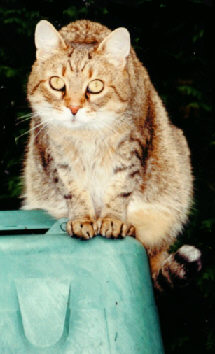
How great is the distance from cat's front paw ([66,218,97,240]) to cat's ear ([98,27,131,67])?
1.55 feet

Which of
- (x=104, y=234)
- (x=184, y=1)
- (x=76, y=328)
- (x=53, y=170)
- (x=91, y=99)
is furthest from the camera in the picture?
(x=184, y=1)

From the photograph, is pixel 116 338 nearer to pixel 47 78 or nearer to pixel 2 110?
pixel 47 78

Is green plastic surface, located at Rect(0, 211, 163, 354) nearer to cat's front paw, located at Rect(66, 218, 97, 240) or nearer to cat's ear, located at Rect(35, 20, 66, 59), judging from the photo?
cat's front paw, located at Rect(66, 218, 97, 240)

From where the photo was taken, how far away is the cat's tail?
146 cm

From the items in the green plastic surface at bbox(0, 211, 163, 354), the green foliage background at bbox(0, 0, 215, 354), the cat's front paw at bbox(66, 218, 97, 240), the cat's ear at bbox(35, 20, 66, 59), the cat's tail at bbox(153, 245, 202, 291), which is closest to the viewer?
the green plastic surface at bbox(0, 211, 163, 354)

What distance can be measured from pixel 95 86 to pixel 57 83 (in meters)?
0.11

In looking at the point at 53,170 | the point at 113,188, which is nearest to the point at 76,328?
the point at 113,188

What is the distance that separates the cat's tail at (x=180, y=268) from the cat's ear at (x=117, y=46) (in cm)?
57

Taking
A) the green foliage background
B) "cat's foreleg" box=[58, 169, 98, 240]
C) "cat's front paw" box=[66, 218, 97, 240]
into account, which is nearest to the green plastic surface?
"cat's front paw" box=[66, 218, 97, 240]

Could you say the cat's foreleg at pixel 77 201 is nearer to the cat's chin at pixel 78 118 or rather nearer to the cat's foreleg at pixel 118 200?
the cat's foreleg at pixel 118 200

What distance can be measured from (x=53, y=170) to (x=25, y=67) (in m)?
0.71

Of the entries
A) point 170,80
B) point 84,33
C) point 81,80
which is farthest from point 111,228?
point 170,80

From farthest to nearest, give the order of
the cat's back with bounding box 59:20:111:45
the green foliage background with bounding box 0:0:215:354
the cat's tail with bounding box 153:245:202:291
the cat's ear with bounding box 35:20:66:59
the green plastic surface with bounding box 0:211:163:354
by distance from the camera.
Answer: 1. the green foliage background with bounding box 0:0:215:354
2. the cat's back with bounding box 59:20:111:45
3. the cat's ear with bounding box 35:20:66:59
4. the cat's tail with bounding box 153:245:202:291
5. the green plastic surface with bounding box 0:211:163:354

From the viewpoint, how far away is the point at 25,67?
7.44ft
